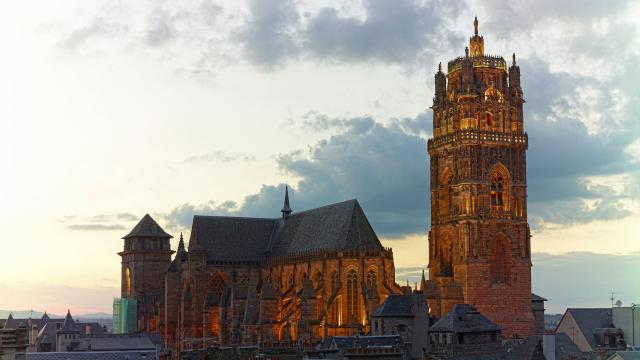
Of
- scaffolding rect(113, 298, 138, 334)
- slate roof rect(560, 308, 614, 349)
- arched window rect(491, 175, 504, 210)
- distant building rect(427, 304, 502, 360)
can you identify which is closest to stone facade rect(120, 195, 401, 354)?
scaffolding rect(113, 298, 138, 334)

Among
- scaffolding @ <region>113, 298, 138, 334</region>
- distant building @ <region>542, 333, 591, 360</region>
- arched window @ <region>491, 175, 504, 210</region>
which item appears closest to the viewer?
distant building @ <region>542, 333, 591, 360</region>

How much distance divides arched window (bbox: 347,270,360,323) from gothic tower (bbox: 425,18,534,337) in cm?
982

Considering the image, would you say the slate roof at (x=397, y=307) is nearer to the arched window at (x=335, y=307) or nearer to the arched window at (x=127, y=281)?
the arched window at (x=335, y=307)

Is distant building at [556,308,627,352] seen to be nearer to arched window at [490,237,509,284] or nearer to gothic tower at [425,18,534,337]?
gothic tower at [425,18,534,337]

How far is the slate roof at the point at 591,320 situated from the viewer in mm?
135000

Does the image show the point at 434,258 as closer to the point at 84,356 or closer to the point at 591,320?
the point at 591,320

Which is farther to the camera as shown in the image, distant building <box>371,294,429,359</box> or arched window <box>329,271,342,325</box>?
arched window <box>329,271,342,325</box>

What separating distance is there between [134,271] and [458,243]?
2377 inches

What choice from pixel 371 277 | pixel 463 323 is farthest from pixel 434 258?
pixel 463 323

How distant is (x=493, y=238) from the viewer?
143m

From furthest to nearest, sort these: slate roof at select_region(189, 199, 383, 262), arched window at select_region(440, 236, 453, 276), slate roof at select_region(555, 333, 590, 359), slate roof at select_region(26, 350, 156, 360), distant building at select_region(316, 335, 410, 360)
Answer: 1. arched window at select_region(440, 236, 453, 276)
2. slate roof at select_region(189, 199, 383, 262)
3. slate roof at select_region(555, 333, 590, 359)
4. slate roof at select_region(26, 350, 156, 360)
5. distant building at select_region(316, 335, 410, 360)

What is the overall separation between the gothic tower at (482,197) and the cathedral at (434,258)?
135 mm

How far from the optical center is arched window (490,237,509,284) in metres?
143

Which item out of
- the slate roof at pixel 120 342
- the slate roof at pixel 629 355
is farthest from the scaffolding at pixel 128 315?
the slate roof at pixel 629 355
